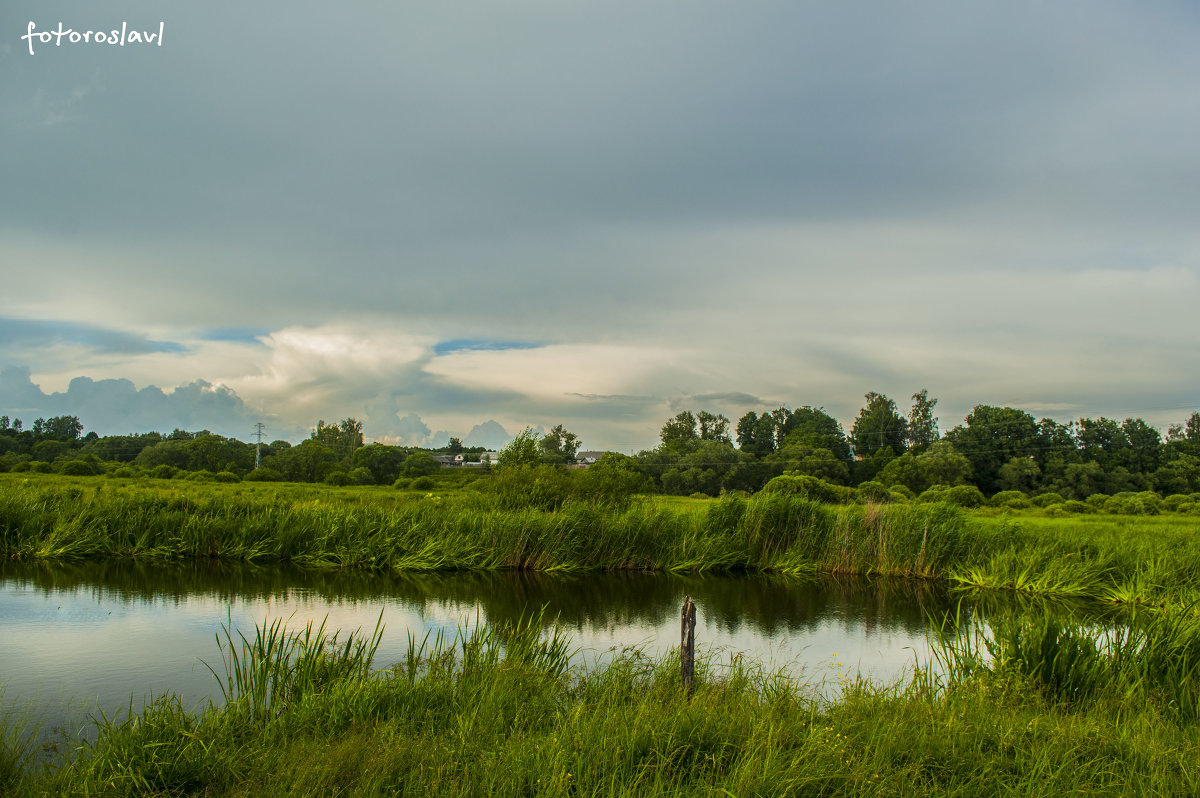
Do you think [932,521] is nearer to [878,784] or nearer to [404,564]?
[404,564]

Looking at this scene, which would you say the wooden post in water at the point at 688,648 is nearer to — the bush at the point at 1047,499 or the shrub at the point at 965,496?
the shrub at the point at 965,496

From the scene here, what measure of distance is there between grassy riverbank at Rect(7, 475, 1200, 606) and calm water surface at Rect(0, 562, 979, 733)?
3.43 ft

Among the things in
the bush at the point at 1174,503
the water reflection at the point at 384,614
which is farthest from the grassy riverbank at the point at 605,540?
the bush at the point at 1174,503

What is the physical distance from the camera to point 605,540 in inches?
803

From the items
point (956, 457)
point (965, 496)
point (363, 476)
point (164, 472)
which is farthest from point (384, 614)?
point (956, 457)

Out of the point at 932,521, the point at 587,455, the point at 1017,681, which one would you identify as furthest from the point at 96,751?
the point at 587,455

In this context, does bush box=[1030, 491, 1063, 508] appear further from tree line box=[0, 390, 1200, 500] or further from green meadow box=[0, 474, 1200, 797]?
green meadow box=[0, 474, 1200, 797]

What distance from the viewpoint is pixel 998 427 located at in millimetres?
79688

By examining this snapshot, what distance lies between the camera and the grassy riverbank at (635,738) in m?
4.84

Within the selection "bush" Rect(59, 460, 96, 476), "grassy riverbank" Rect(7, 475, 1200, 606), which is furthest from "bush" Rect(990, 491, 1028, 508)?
"bush" Rect(59, 460, 96, 476)

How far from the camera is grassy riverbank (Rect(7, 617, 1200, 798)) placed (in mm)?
4836

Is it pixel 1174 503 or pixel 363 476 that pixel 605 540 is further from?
pixel 363 476

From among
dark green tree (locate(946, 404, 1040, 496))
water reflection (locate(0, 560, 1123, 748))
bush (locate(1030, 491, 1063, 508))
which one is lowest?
water reflection (locate(0, 560, 1123, 748))

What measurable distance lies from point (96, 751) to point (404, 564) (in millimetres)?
13411
